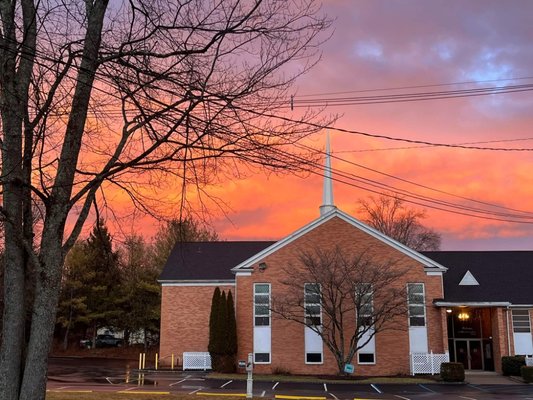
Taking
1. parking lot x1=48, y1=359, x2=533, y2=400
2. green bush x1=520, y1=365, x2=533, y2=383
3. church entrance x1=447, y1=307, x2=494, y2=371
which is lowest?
parking lot x1=48, y1=359, x2=533, y2=400

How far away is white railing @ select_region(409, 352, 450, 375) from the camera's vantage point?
31375mm

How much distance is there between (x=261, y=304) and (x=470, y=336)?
42.3ft

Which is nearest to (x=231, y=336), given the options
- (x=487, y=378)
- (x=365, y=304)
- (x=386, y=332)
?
(x=365, y=304)

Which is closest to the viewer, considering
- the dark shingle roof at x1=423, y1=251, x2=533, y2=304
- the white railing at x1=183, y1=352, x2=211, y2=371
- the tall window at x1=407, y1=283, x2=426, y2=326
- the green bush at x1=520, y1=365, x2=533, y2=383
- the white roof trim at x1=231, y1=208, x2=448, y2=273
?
the green bush at x1=520, y1=365, x2=533, y2=383

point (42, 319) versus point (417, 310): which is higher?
point (417, 310)

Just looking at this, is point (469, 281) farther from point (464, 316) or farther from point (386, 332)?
point (386, 332)

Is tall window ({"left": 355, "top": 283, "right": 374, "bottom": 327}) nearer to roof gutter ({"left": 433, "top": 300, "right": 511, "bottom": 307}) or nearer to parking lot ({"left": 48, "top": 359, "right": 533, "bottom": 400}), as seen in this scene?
parking lot ({"left": 48, "top": 359, "right": 533, "bottom": 400})

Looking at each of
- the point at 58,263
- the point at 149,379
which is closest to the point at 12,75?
the point at 58,263

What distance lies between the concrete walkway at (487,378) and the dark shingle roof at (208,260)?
1532 cm

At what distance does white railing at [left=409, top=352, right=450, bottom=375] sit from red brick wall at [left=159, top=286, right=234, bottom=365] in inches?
473

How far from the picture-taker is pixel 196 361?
1363 inches

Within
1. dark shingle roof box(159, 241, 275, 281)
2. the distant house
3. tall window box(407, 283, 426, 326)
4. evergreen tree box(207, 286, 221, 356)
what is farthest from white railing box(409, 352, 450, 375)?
dark shingle roof box(159, 241, 275, 281)

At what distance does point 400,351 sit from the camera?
3222 cm

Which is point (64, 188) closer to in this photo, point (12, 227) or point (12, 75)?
point (12, 227)
